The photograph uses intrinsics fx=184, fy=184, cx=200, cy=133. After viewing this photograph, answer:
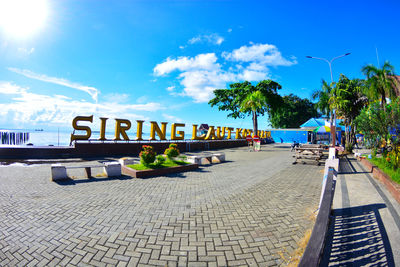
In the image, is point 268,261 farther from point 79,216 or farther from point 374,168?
point 374,168

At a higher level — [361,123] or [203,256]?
[361,123]

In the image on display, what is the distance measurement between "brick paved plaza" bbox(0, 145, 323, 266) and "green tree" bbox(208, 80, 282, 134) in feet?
83.3

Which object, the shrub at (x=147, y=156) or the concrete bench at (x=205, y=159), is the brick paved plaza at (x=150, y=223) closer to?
the shrub at (x=147, y=156)

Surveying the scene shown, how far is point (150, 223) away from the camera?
3.82 metres

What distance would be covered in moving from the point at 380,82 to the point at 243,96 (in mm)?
19530

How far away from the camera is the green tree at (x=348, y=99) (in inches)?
701

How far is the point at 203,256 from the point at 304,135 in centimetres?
4614

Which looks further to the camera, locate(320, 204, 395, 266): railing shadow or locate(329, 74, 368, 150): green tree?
locate(329, 74, 368, 150): green tree

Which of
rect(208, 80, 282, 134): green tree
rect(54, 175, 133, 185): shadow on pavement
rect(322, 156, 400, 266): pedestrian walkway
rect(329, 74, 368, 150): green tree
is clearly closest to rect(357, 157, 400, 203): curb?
rect(322, 156, 400, 266): pedestrian walkway

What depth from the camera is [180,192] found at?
5953 mm

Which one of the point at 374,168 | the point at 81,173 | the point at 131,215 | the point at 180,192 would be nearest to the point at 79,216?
the point at 131,215

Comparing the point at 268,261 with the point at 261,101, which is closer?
the point at 268,261

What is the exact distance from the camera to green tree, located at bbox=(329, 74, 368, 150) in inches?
701

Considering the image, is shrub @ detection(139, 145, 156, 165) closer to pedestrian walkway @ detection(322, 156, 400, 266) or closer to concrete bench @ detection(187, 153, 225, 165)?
concrete bench @ detection(187, 153, 225, 165)
